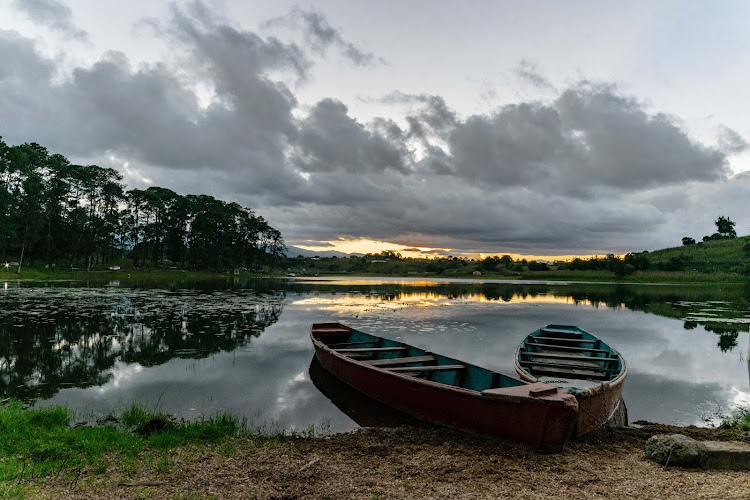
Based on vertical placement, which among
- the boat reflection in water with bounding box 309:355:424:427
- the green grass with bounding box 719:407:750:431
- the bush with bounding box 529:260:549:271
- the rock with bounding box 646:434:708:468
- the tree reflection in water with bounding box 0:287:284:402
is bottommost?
the boat reflection in water with bounding box 309:355:424:427

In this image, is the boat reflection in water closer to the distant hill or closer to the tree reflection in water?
the tree reflection in water

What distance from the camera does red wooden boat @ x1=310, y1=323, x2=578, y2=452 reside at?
751cm

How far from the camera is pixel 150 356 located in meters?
16.1

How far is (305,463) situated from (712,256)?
127 m

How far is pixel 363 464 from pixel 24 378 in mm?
11534

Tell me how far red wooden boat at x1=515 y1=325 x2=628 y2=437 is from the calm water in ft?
3.46

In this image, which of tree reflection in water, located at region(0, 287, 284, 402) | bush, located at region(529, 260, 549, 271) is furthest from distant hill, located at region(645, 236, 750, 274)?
tree reflection in water, located at region(0, 287, 284, 402)

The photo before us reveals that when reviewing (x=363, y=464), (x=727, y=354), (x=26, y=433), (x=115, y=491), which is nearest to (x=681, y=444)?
(x=363, y=464)

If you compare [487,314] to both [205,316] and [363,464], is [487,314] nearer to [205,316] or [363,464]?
[205,316]

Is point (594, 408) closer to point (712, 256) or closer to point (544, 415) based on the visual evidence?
point (544, 415)

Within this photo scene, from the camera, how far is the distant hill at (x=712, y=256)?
91037 mm

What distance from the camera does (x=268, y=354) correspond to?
17.3 m

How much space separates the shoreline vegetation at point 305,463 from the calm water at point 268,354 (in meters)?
1.53

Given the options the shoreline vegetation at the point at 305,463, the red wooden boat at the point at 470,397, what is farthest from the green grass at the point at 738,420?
the red wooden boat at the point at 470,397
